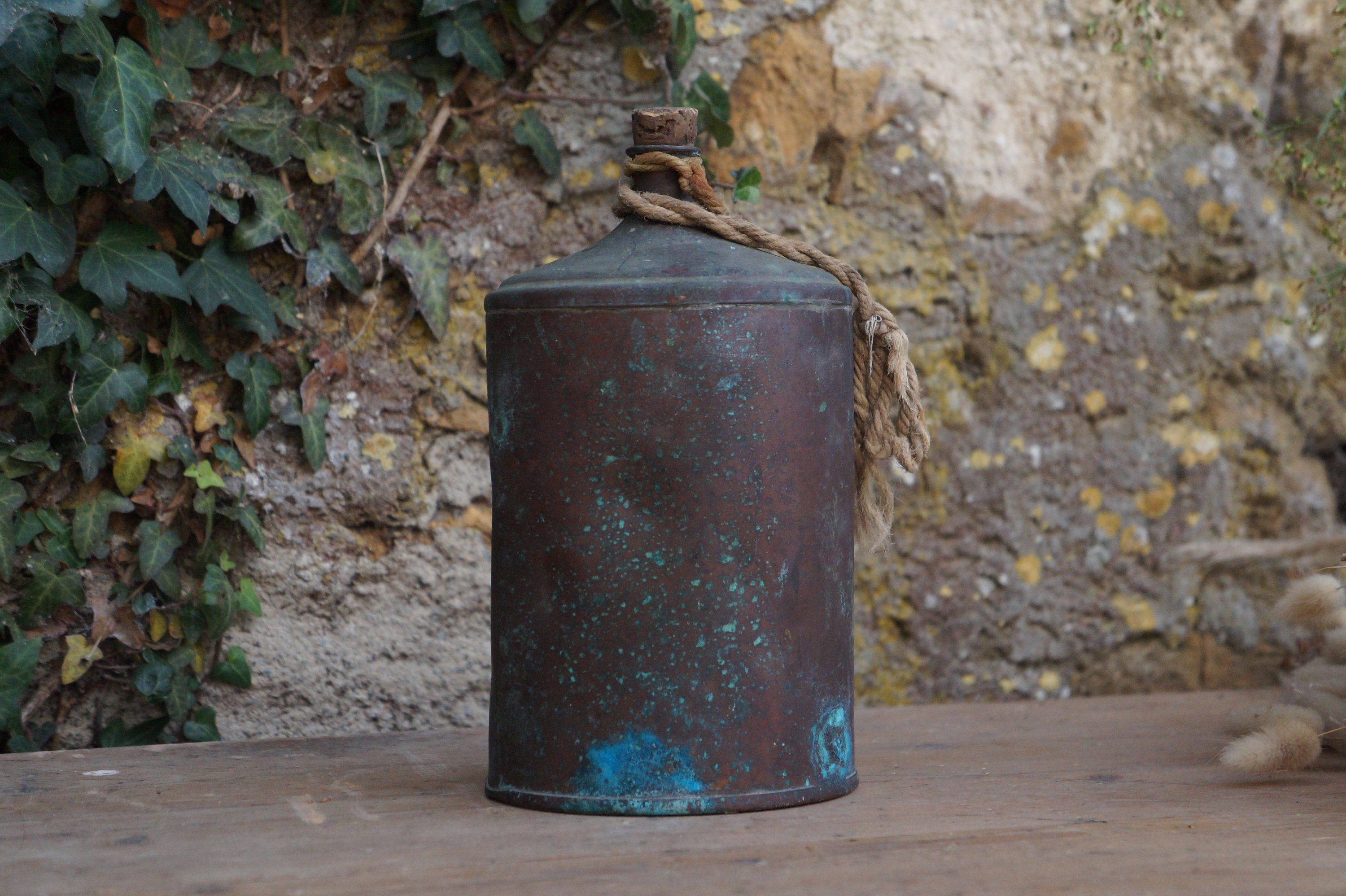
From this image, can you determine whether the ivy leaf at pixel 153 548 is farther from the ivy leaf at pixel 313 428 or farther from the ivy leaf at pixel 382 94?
the ivy leaf at pixel 382 94

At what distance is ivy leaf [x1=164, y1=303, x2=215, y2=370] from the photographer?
1.95 m

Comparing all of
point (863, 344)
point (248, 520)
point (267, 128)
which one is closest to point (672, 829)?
point (863, 344)

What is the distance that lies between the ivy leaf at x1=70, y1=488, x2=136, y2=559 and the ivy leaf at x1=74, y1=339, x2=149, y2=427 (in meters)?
0.13

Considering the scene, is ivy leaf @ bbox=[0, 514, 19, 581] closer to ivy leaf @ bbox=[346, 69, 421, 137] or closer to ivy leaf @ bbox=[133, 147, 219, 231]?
ivy leaf @ bbox=[133, 147, 219, 231]

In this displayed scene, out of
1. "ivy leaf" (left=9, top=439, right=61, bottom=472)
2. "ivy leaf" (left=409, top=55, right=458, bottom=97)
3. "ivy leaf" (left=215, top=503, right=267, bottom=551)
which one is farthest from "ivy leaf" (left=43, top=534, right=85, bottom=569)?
"ivy leaf" (left=409, top=55, right=458, bottom=97)

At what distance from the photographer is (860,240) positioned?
2.36 m

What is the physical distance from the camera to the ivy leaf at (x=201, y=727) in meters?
1.95

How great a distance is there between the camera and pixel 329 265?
204cm

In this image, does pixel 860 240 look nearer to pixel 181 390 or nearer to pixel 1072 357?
pixel 1072 357

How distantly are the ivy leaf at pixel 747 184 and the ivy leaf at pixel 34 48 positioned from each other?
1040 millimetres

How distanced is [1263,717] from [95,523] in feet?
5.83

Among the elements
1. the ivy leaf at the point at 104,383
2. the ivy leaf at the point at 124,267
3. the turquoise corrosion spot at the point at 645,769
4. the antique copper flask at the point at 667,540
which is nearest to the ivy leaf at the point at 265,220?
the ivy leaf at the point at 124,267

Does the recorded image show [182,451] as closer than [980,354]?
Yes

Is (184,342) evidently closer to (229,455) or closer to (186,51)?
(229,455)
